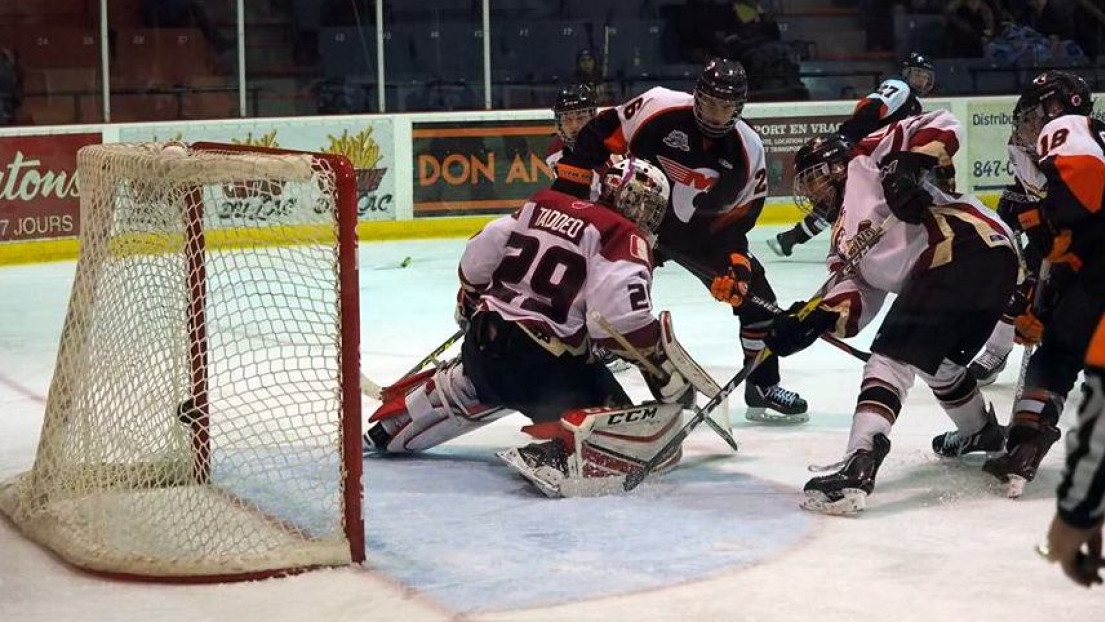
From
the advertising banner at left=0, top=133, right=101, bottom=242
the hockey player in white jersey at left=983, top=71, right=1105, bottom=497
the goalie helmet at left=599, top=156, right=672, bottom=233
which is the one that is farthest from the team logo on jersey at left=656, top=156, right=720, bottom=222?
the advertising banner at left=0, top=133, right=101, bottom=242

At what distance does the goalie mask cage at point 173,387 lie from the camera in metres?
3.39

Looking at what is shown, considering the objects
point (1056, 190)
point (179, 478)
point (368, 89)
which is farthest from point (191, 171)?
point (368, 89)

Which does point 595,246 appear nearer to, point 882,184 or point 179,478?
point 882,184

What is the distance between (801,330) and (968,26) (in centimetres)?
773

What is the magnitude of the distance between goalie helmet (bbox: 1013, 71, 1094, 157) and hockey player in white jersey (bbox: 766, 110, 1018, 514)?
26cm

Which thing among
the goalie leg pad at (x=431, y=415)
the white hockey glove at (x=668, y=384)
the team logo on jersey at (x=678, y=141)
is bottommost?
the goalie leg pad at (x=431, y=415)

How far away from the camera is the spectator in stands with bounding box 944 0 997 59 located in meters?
11.2

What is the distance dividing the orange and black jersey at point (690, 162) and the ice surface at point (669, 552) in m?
0.69

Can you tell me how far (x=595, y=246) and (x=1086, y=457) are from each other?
217 cm

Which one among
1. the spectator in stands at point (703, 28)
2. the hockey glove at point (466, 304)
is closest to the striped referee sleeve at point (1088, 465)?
the hockey glove at point (466, 304)

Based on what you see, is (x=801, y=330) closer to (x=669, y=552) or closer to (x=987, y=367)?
(x=669, y=552)

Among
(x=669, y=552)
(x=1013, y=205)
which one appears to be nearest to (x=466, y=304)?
(x=669, y=552)

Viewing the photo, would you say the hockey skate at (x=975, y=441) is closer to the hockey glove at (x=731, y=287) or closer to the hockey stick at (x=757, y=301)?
the hockey stick at (x=757, y=301)

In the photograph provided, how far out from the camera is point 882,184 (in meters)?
4.05
